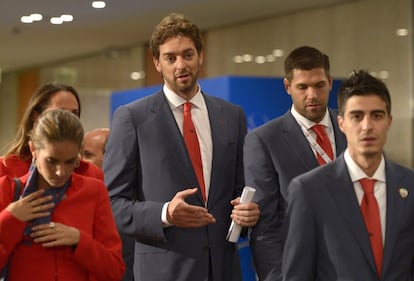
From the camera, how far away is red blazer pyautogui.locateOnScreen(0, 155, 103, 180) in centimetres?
419

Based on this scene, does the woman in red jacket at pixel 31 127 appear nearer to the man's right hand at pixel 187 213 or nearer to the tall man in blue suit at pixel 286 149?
the man's right hand at pixel 187 213

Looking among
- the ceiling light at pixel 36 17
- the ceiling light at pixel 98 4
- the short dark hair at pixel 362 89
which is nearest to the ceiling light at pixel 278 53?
the ceiling light at pixel 98 4

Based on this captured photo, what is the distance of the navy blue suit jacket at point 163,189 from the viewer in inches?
178

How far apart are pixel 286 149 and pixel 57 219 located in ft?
3.96

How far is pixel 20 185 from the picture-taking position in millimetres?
3752

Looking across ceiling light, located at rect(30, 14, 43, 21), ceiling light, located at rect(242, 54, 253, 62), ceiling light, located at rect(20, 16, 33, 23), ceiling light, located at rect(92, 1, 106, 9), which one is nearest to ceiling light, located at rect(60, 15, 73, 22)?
ceiling light, located at rect(30, 14, 43, 21)

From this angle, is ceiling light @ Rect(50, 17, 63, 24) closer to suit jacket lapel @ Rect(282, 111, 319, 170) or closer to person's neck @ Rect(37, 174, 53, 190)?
suit jacket lapel @ Rect(282, 111, 319, 170)

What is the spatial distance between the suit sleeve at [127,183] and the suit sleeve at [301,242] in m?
0.96

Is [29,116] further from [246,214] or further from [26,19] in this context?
[26,19]

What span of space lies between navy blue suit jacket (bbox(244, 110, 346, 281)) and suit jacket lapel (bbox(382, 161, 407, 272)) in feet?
2.65

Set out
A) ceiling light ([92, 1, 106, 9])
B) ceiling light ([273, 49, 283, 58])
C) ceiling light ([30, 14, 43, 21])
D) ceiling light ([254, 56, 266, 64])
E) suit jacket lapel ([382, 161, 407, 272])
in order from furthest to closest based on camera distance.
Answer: ceiling light ([254, 56, 266, 64]) < ceiling light ([273, 49, 283, 58]) < ceiling light ([30, 14, 43, 21]) < ceiling light ([92, 1, 106, 9]) < suit jacket lapel ([382, 161, 407, 272])

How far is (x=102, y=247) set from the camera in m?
3.77

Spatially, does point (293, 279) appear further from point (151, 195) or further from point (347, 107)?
point (151, 195)

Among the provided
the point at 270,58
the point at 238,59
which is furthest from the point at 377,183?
the point at 238,59
